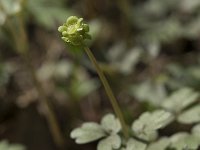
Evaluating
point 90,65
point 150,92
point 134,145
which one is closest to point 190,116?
point 134,145

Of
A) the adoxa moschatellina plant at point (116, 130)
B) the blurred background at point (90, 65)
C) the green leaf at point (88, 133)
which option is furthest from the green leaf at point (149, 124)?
the blurred background at point (90, 65)

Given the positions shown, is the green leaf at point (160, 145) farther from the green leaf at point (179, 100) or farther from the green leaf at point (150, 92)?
the green leaf at point (150, 92)

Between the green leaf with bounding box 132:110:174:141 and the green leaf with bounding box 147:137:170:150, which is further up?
the green leaf with bounding box 132:110:174:141

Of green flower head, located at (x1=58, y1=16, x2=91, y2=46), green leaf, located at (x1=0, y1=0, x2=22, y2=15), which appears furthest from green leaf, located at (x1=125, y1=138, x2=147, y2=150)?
green leaf, located at (x1=0, y1=0, x2=22, y2=15)

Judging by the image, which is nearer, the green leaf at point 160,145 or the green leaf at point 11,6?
the green leaf at point 160,145

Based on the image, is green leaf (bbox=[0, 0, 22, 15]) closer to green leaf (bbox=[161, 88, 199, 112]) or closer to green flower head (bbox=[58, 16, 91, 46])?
green flower head (bbox=[58, 16, 91, 46])
